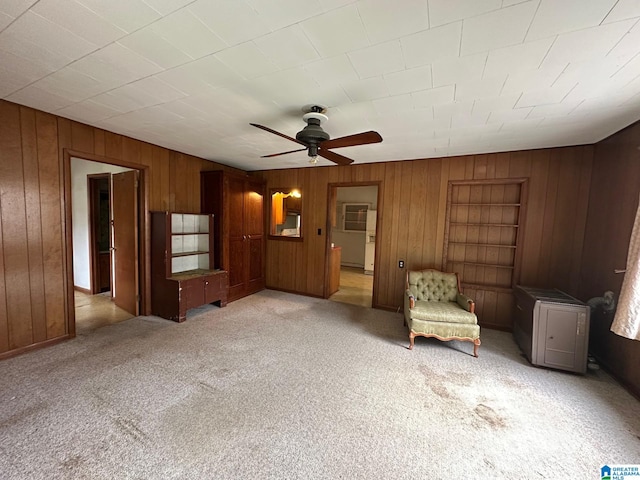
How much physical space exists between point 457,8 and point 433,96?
919 mm

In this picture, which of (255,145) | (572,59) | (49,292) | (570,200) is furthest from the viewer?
(255,145)

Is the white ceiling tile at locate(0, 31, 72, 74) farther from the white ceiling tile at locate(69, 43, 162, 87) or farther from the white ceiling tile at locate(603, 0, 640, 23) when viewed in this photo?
the white ceiling tile at locate(603, 0, 640, 23)

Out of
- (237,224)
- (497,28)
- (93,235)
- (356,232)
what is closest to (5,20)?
(497,28)

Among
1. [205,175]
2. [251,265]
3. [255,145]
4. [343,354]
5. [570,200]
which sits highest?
[255,145]

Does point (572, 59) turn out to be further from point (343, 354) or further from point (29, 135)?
point (29, 135)

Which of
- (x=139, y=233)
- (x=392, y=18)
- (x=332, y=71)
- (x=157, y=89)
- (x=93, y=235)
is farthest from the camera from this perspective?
(x=93, y=235)

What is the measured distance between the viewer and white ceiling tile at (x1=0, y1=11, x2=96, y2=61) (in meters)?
1.45

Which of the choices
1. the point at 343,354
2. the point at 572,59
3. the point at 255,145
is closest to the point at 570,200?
the point at 572,59

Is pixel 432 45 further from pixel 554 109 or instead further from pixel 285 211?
pixel 285 211

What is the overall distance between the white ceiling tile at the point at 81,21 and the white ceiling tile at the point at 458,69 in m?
1.98

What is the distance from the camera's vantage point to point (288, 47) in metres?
1.59

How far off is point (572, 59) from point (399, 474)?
8.94 ft

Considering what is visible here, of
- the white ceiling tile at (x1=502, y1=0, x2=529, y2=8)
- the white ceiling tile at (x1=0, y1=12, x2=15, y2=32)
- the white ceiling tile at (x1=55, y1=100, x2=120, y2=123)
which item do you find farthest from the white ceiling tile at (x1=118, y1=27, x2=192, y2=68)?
the white ceiling tile at (x1=502, y1=0, x2=529, y2=8)

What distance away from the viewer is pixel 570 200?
11.1ft
